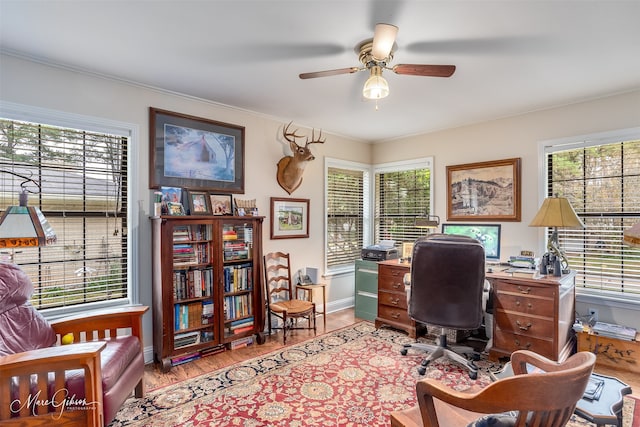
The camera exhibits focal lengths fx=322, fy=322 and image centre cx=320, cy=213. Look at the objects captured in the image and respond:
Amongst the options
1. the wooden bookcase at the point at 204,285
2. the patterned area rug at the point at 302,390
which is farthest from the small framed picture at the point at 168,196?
the patterned area rug at the point at 302,390

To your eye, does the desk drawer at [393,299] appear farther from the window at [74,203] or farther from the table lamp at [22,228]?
the table lamp at [22,228]

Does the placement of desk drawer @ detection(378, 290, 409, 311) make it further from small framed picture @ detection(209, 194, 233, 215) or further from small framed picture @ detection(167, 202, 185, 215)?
small framed picture @ detection(167, 202, 185, 215)

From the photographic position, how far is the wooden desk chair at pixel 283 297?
136 inches

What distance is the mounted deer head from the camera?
12.5 ft

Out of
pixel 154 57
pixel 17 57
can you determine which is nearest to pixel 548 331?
pixel 154 57

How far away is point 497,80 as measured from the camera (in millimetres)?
2748

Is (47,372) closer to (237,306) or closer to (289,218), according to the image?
(237,306)

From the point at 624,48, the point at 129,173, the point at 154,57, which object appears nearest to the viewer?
the point at 624,48

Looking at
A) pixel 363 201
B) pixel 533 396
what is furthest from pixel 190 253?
pixel 363 201

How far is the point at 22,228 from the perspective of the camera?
6.14 ft

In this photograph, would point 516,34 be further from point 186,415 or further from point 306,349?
point 186,415

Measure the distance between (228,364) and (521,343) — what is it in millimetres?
2617

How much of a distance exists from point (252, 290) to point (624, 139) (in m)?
3.87

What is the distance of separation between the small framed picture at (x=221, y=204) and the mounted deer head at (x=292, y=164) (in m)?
0.75
